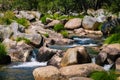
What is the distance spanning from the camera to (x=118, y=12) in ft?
156

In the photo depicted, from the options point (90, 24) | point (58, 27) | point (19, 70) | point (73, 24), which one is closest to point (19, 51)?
point (19, 70)

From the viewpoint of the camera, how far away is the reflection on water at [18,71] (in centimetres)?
2175

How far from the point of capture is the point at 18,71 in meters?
23.8

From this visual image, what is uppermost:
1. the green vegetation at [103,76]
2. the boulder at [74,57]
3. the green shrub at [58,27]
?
the green vegetation at [103,76]

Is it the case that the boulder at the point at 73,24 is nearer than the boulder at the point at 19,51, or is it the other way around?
the boulder at the point at 19,51

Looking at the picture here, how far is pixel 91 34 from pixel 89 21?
3341 millimetres

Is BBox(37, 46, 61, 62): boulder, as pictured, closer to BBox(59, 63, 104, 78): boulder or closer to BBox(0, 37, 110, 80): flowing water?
BBox(0, 37, 110, 80): flowing water

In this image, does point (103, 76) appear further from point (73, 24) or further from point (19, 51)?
point (73, 24)

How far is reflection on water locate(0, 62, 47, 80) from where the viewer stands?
71.4ft

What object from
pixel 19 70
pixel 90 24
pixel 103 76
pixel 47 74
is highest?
pixel 103 76

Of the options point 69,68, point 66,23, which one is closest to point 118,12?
point 66,23

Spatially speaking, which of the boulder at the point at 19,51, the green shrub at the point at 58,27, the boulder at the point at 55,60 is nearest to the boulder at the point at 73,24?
the green shrub at the point at 58,27

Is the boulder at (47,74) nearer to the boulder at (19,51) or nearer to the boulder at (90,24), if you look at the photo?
the boulder at (19,51)

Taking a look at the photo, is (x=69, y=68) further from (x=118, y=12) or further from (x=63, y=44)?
(x=118, y=12)
